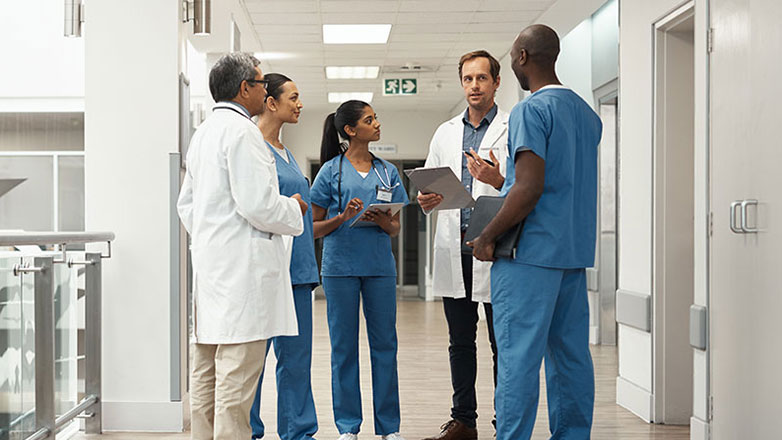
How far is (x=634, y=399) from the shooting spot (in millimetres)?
4832

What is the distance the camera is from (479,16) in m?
7.78

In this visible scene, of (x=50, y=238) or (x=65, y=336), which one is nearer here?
(x=50, y=238)

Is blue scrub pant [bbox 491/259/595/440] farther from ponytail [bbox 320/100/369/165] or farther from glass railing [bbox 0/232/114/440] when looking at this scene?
glass railing [bbox 0/232/114/440]

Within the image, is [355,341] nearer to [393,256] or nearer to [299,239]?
[393,256]

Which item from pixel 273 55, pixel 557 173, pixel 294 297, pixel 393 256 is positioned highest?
pixel 273 55

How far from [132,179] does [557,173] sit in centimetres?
246

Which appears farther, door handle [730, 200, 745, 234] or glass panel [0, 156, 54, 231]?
glass panel [0, 156, 54, 231]

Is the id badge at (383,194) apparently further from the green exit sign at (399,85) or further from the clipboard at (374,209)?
the green exit sign at (399,85)

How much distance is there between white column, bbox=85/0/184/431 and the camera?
426cm

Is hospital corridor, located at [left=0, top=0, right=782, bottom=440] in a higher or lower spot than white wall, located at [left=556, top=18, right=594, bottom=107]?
lower

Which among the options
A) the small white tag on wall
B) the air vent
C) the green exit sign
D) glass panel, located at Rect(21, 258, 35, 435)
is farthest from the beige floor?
the small white tag on wall

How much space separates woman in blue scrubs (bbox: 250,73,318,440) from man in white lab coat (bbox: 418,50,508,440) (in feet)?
2.28

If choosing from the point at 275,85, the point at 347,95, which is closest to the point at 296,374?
the point at 275,85

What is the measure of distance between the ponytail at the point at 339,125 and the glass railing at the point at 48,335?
1.25 meters
